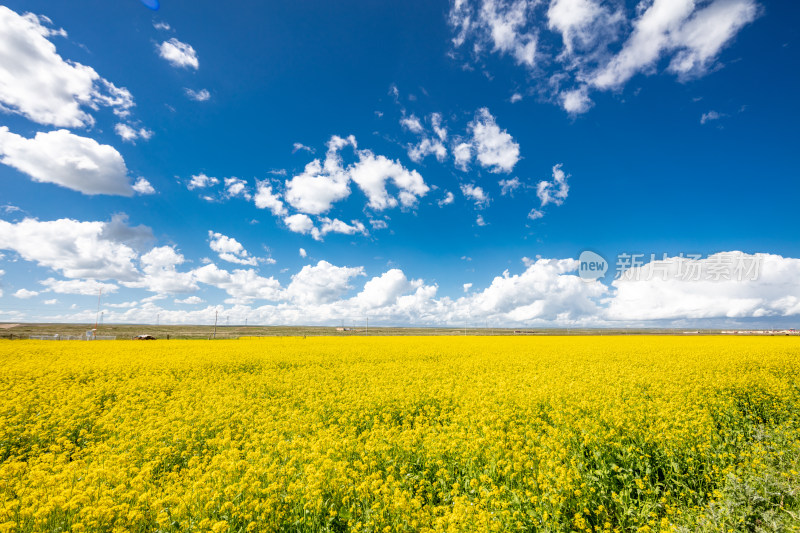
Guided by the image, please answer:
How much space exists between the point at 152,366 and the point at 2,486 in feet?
44.4

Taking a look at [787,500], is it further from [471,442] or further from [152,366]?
[152,366]

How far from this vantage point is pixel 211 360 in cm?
1958

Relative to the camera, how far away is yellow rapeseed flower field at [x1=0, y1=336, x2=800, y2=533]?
4594mm

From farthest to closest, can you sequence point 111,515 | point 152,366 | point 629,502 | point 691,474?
point 152,366 → point 691,474 → point 629,502 → point 111,515

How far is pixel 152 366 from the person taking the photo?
1708 centimetres

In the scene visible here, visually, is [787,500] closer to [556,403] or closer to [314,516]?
[556,403]

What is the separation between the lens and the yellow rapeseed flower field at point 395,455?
15.1ft

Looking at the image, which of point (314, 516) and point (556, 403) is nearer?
point (314, 516)

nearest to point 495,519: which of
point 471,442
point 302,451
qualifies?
point 471,442

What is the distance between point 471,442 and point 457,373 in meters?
8.80

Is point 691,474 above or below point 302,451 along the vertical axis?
below

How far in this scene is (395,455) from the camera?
259 inches

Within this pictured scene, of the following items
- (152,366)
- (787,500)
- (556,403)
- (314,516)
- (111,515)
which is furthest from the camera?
(152,366)

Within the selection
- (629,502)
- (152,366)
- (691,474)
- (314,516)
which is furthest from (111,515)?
(152,366)
